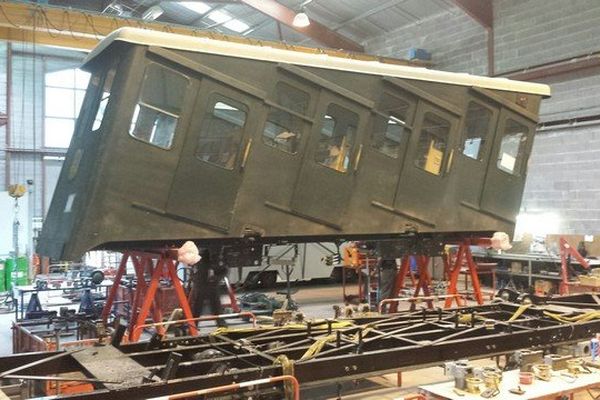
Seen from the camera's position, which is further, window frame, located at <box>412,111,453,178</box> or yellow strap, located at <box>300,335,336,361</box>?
window frame, located at <box>412,111,453,178</box>

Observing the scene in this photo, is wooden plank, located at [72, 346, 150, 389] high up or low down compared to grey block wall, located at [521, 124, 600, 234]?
down

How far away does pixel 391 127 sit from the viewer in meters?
7.27

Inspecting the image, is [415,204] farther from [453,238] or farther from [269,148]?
[269,148]

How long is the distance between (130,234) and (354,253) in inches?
304

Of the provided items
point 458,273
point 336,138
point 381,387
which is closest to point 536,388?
point 381,387

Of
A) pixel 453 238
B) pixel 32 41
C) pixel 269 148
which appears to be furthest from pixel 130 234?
pixel 32 41

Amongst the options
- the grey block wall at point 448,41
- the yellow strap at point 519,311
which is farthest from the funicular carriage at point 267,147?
the grey block wall at point 448,41

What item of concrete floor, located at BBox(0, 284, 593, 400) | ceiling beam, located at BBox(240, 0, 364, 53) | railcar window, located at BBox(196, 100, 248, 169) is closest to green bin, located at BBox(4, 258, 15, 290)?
concrete floor, located at BBox(0, 284, 593, 400)

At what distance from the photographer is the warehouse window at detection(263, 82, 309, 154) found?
645 centimetres

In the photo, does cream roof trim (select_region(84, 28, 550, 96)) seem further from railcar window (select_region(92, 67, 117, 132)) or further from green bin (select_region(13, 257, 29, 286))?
green bin (select_region(13, 257, 29, 286))

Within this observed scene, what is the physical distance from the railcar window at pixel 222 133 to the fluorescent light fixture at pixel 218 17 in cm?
1321

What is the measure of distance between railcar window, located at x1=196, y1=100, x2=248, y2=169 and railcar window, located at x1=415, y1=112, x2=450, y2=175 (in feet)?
7.94

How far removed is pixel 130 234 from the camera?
5.72m

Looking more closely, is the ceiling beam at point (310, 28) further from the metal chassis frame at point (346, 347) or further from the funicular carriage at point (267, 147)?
the metal chassis frame at point (346, 347)
